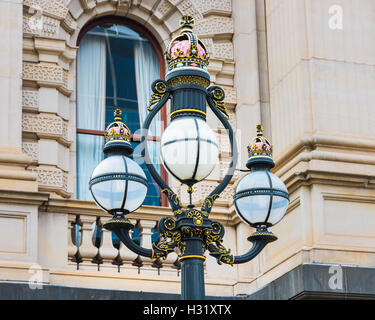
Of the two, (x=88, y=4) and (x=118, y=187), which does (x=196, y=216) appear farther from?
(x=88, y=4)

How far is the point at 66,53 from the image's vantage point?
1680cm

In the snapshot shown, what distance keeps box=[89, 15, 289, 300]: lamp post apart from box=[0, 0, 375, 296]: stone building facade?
482cm

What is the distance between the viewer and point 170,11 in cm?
1788

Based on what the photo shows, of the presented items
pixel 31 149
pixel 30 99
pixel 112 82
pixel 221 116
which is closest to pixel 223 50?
pixel 112 82

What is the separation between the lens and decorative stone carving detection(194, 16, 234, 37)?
17.5m

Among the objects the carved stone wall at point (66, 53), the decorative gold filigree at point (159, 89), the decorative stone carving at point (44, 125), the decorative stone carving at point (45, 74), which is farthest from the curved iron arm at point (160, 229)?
the decorative stone carving at point (45, 74)

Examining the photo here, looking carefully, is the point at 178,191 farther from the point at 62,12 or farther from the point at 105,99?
the point at 62,12

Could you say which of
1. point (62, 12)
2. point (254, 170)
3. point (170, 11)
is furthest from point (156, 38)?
point (254, 170)

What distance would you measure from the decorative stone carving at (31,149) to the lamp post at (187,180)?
6.13 meters

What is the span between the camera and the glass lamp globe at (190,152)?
9.09 m

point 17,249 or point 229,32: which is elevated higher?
point 229,32

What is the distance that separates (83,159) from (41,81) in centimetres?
137

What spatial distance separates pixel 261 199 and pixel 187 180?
754mm

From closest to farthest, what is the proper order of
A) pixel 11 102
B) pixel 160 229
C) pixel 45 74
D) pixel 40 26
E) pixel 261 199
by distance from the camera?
pixel 160 229 < pixel 261 199 < pixel 11 102 < pixel 45 74 < pixel 40 26
